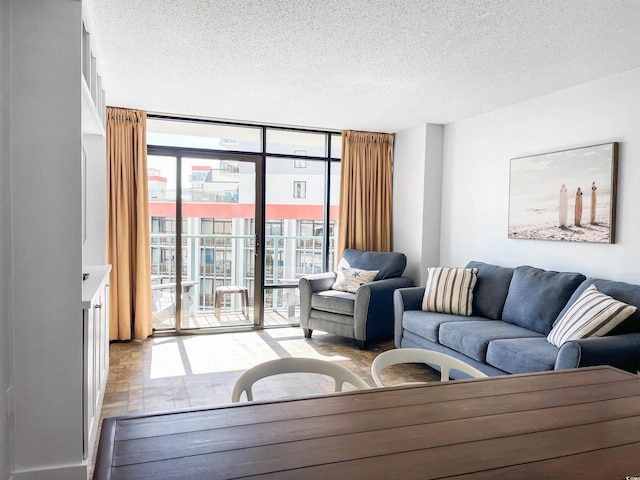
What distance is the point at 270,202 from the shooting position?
541 cm

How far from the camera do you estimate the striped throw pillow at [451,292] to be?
405 cm

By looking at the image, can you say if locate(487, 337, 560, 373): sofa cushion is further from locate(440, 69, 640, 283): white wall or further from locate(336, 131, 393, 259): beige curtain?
locate(336, 131, 393, 259): beige curtain

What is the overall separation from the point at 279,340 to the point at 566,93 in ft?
11.5

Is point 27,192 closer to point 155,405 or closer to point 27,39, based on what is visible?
point 27,39

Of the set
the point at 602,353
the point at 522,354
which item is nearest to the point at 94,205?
the point at 522,354

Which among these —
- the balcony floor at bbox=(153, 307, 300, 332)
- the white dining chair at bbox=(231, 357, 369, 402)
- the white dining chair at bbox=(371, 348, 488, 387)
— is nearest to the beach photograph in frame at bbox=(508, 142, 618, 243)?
the white dining chair at bbox=(371, 348, 488, 387)

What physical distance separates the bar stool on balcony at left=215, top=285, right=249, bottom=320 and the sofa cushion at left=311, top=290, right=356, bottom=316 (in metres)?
0.90

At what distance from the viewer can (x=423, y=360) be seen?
1913 mm

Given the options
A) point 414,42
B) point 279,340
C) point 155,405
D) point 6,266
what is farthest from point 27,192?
point 279,340

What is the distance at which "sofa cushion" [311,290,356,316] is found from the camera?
15.4ft

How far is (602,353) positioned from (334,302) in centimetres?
266

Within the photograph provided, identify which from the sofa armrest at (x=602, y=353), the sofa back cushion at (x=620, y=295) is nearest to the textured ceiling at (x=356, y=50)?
the sofa back cushion at (x=620, y=295)

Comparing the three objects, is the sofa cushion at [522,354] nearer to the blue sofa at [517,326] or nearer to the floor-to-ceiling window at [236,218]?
the blue sofa at [517,326]

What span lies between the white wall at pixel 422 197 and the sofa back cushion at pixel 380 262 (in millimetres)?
233
